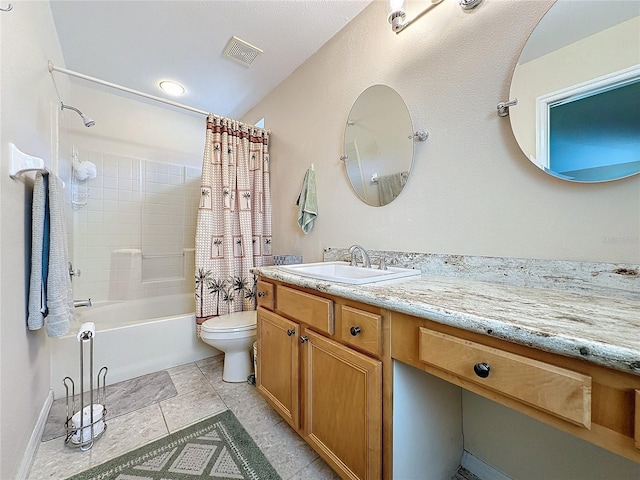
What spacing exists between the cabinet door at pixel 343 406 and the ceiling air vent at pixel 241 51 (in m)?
1.93

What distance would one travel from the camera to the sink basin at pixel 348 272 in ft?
3.36

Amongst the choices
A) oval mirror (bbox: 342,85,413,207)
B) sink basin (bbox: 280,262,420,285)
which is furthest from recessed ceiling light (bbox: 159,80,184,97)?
sink basin (bbox: 280,262,420,285)

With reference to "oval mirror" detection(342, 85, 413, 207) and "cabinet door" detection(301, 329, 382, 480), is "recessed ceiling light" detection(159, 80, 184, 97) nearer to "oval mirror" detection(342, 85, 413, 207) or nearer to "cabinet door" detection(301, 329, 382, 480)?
"oval mirror" detection(342, 85, 413, 207)

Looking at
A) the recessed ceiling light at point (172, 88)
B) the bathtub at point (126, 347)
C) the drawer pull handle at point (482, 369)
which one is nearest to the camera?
the drawer pull handle at point (482, 369)

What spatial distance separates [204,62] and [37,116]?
1109 millimetres

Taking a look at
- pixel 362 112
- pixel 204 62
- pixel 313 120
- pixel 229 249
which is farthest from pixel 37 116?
pixel 362 112

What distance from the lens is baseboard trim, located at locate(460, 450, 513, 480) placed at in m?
1.01

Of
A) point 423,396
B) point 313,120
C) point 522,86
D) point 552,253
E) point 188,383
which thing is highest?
point 313,120

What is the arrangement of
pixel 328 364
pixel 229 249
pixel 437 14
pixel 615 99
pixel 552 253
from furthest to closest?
pixel 229 249 < pixel 437 14 < pixel 328 364 < pixel 552 253 < pixel 615 99

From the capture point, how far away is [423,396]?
90 cm

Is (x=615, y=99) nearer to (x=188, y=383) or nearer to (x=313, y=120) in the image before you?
(x=313, y=120)

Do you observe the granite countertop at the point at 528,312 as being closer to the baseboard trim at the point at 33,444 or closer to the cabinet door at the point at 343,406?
the cabinet door at the point at 343,406

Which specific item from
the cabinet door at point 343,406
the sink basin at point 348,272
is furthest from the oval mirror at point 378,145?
the cabinet door at point 343,406

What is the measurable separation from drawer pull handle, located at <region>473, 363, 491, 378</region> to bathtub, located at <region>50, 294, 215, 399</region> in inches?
80.0
